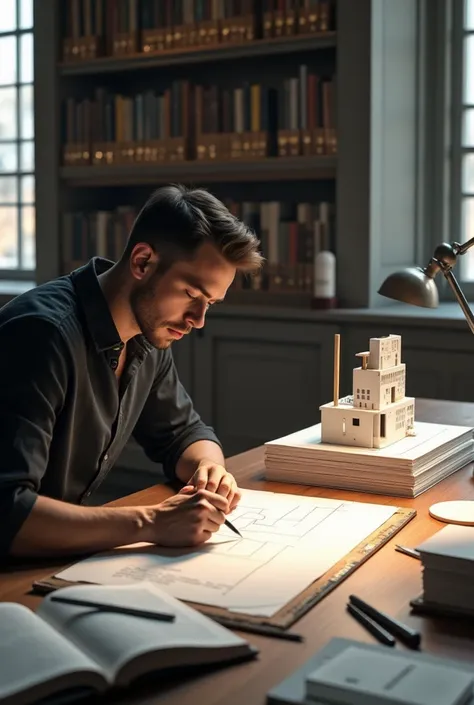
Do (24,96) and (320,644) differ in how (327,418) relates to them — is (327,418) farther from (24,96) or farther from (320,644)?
(24,96)

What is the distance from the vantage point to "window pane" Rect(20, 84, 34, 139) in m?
5.30

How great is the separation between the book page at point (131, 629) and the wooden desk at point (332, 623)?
0.10 feet

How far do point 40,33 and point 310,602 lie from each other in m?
3.96

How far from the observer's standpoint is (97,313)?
1.80 meters

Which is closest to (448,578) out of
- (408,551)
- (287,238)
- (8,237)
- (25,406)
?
(408,551)

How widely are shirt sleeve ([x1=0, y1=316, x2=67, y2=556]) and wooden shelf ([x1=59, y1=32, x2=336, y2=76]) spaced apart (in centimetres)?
262

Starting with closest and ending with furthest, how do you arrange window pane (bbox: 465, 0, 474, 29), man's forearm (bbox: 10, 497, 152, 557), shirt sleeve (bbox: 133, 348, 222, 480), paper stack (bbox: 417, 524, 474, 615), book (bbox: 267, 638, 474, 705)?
book (bbox: 267, 638, 474, 705), paper stack (bbox: 417, 524, 474, 615), man's forearm (bbox: 10, 497, 152, 557), shirt sleeve (bbox: 133, 348, 222, 480), window pane (bbox: 465, 0, 474, 29)

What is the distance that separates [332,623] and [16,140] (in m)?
4.62

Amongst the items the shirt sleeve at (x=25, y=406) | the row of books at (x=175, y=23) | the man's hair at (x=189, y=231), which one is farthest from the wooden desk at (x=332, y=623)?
the row of books at (x=175, y=23)

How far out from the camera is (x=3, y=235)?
5.43m

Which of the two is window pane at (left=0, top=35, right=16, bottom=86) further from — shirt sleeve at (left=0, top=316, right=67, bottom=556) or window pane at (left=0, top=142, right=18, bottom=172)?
shirt sleeve at (left=0, top=316, right=67, bottom=556)

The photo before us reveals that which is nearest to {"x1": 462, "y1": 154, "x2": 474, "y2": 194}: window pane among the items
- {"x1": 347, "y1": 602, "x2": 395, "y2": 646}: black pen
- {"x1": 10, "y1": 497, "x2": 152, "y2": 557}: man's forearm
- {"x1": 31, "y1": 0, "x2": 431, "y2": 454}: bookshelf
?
{"x1": 31, "y1": 0, "x2": 431, "y2": 454}: bookshelf

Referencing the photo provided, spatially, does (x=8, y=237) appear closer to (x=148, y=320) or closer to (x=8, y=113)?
(x=8, y=113)

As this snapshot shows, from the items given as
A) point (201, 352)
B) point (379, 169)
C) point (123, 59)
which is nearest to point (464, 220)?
point (379, 169)
